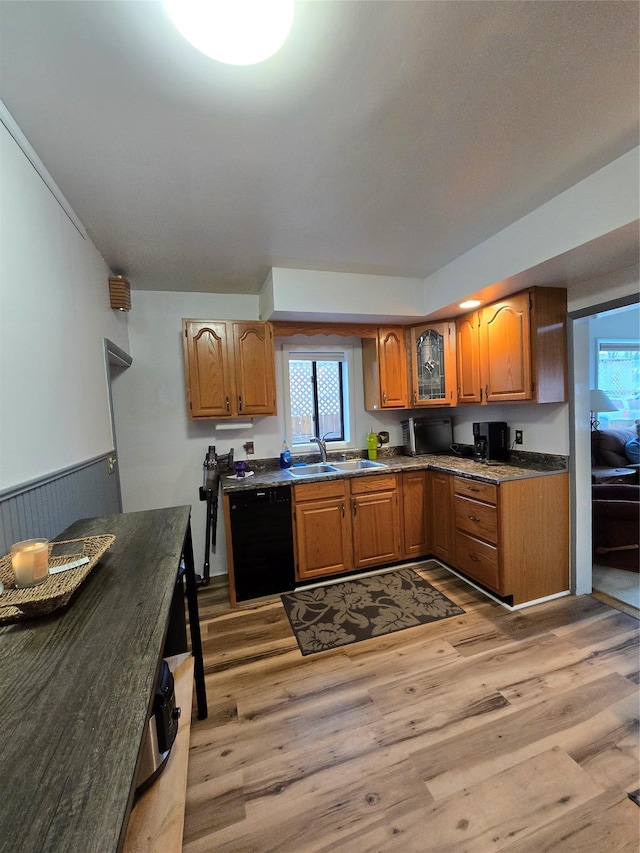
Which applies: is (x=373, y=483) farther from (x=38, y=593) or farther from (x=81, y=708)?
(x=81, y=708)

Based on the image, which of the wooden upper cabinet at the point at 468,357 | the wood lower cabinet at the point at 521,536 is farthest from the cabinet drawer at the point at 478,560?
the wooden upper cabinet at the point at 468,357

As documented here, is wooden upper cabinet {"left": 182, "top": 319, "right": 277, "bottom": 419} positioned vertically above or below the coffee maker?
above

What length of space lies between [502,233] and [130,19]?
80.5 inches

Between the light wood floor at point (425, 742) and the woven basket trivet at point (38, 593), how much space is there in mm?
1121

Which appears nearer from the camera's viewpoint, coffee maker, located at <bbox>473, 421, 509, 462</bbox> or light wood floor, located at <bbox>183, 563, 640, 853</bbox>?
light wood floor, located at <bbox>183, 563, 640, 853</bbox>

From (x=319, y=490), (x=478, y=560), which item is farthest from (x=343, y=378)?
(x=478, y=560)

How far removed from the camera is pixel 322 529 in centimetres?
278

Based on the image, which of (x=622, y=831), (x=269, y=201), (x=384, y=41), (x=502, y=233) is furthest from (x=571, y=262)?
(x=622, y=831)

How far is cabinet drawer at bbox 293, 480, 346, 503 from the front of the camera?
2703 millimetres

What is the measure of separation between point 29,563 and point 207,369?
2059mm

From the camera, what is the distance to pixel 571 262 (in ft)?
6.33

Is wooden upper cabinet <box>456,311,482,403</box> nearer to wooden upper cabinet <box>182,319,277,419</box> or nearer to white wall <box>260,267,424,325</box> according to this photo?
white wall <box>260,267,424,325</box>

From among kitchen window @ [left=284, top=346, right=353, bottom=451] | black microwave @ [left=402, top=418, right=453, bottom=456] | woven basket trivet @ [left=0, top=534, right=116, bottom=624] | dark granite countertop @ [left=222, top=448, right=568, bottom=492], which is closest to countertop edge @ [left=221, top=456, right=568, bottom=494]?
dark granite countertop @ [left=222, top=448, right=568, bottom=492]

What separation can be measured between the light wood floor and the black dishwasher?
0.44m
